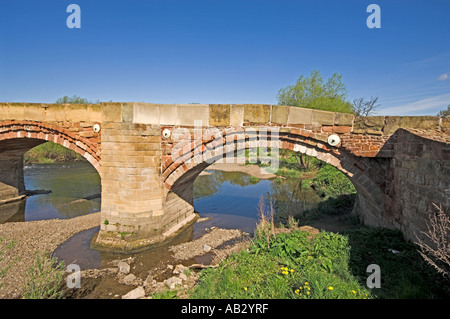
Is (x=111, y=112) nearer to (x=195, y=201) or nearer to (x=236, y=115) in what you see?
(x=236, y=115)

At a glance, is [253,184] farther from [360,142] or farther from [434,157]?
[434,157]

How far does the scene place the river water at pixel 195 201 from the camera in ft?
24.9

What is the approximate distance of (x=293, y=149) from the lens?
7.11 m

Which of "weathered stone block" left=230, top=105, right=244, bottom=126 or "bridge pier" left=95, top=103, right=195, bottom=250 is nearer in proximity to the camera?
"weathered stone block" left=230, top=105, right=244, bottom=126

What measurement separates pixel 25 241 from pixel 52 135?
391cm

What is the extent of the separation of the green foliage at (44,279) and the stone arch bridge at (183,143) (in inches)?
57.6

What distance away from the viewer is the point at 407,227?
5438 mm

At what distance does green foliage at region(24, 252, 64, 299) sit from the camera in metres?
5.06

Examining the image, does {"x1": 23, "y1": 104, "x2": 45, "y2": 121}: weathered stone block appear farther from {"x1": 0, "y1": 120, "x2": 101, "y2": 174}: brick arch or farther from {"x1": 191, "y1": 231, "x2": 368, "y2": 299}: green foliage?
{"x1": 191, "y1": 231, "x2": 368, "y2": 299}: green foliage

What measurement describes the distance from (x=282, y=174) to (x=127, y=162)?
1720 cm

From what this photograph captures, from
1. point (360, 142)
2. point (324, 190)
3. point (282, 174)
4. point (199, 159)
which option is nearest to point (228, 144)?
point (199, 159)

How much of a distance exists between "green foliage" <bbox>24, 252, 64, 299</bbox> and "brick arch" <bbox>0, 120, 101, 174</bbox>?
10.0 ft

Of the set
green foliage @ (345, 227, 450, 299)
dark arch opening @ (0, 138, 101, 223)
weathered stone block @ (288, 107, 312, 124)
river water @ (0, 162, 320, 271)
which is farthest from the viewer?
dark arch opening @ (0, 138, 101, 223)

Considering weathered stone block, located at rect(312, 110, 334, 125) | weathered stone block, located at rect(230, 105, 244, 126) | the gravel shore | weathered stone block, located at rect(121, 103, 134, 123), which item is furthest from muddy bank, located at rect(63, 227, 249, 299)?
weathered stone block, located at rect(121, 103, 134, 123)
